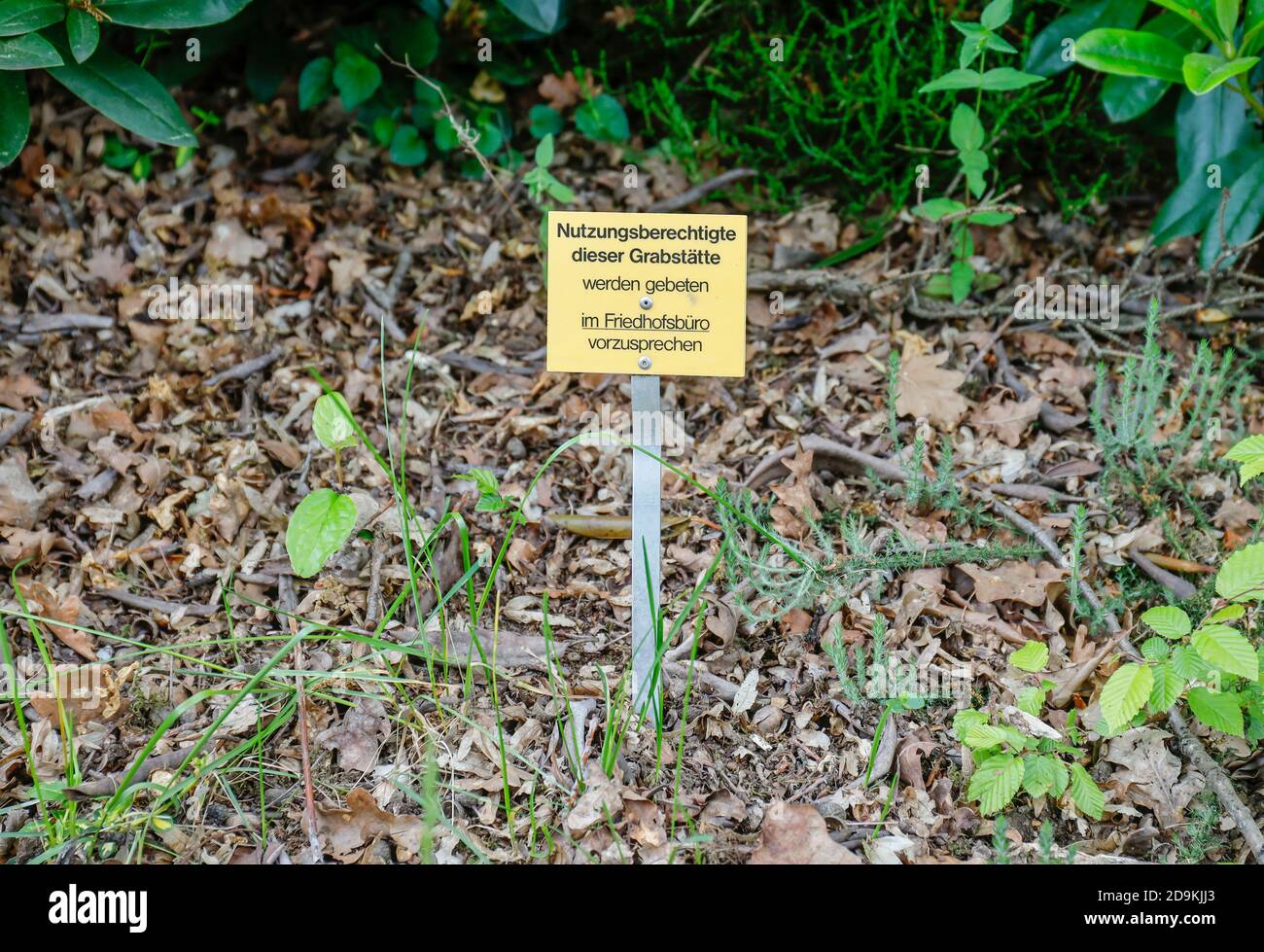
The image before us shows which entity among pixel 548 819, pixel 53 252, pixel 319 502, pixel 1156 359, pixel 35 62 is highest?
pixel 35 62

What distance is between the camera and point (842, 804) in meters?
1.74

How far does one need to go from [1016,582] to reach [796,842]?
2.43 ft

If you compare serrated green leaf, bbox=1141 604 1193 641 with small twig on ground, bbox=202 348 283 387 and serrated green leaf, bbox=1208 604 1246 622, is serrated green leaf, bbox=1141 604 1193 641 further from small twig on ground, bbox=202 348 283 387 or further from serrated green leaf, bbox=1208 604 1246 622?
small twig on ground, bbox=202 348 283 387

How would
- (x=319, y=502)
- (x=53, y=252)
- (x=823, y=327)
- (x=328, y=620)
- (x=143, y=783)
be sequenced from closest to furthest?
(x=143, y=783) → (x=319, y=502) → (x=328, y=620) → (x=823, y=327) → (x=53, y=252)

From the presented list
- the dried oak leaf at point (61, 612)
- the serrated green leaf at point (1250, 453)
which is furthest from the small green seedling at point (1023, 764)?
the dried oak leaf at point (61, 612)

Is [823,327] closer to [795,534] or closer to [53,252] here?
[795,534]

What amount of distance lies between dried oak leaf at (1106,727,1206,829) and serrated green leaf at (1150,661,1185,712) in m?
0.24

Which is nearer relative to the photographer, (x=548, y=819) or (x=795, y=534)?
(x=548, y=819)

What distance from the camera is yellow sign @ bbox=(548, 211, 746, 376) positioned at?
5.68ft

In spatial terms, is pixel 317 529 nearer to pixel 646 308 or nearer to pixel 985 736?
pixel 646 308

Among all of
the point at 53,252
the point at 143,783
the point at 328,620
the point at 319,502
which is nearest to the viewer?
the point at 143,783

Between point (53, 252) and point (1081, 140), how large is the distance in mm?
2954

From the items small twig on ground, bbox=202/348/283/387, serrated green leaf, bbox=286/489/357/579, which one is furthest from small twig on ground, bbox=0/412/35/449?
serrated green leaf, bbox=286/489/357/579

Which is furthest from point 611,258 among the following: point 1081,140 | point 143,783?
point 1081,140
